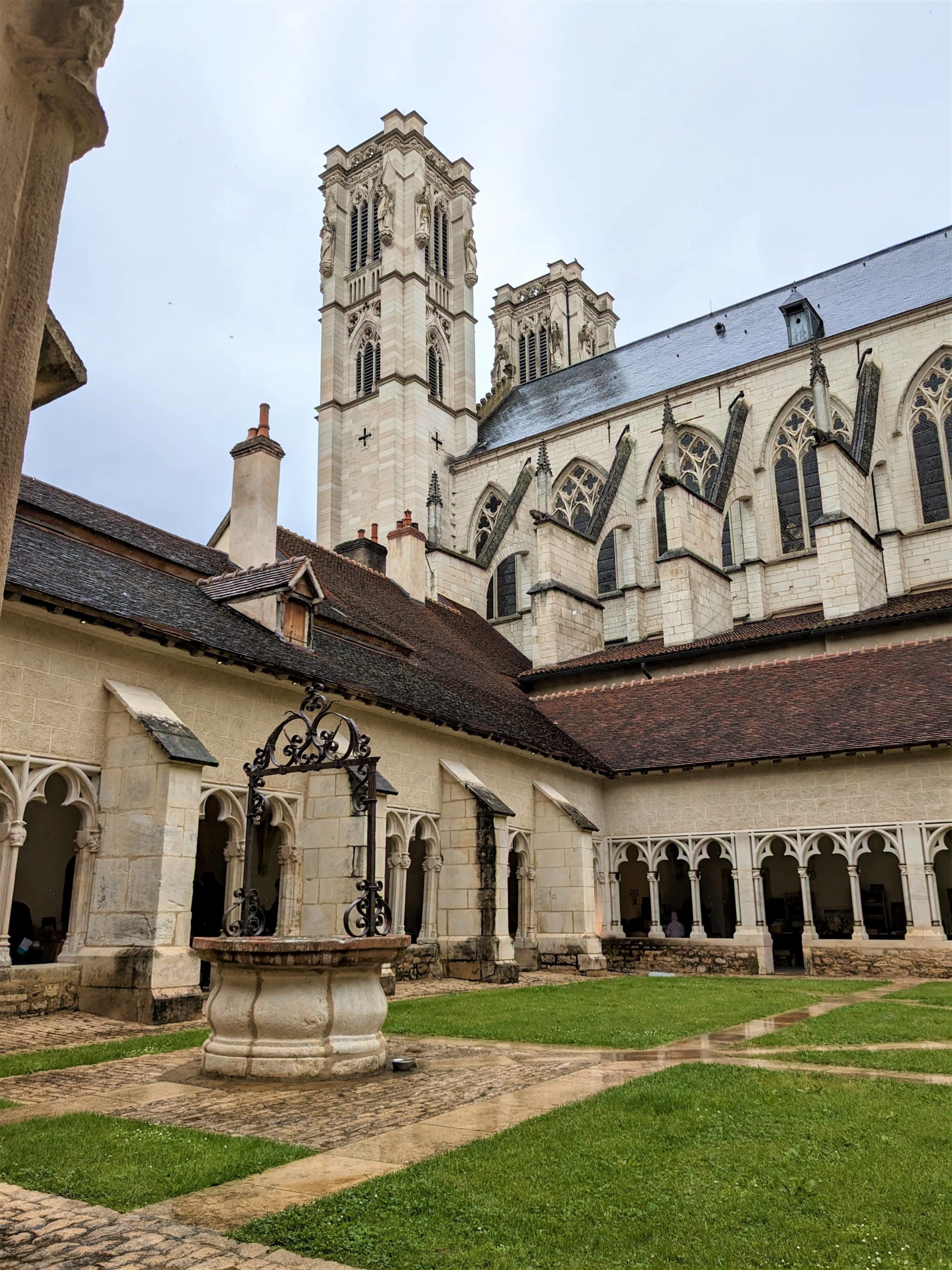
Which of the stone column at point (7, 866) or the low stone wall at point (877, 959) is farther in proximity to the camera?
the low stone wall at point (877, 959)

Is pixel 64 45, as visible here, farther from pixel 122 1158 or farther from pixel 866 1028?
pixel 866 1028

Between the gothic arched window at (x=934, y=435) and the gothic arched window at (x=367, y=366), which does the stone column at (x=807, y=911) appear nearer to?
the gothic arched window at (x=934, y=435)

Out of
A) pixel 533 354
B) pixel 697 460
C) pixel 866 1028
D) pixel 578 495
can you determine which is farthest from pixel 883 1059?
pixel 533 354

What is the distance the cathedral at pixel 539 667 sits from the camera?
36.3 feet

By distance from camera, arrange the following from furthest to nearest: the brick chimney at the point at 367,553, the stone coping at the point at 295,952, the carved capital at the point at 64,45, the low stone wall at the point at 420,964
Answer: the brick chimney at the point at 367,553 → the low stone wall at the point at 420,964 → the stone coping at the point at 295,952 → the carved capital at the point at 64,45

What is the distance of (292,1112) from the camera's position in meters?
5.79

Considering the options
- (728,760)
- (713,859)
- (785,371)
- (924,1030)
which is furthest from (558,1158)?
(785,371)

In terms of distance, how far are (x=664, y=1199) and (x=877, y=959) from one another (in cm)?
1465

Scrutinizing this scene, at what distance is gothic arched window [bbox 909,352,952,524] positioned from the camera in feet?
90.8

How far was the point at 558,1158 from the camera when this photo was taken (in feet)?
15.1

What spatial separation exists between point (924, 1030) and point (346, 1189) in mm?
7000

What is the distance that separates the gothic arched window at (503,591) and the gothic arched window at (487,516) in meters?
3.37

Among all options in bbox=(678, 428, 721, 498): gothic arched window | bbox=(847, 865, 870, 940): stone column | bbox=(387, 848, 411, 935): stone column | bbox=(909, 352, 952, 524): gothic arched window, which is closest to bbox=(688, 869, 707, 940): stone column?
bbox=(847, 865, 870, 940): stone column

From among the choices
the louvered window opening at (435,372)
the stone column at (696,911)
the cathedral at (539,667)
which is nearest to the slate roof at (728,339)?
the cathedral at (539,667)
